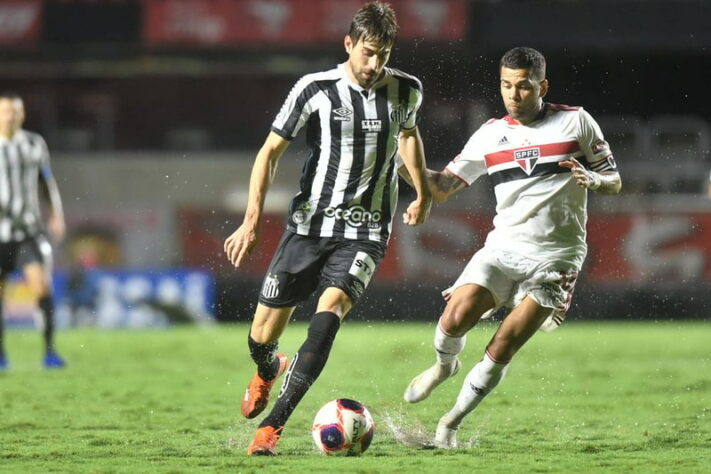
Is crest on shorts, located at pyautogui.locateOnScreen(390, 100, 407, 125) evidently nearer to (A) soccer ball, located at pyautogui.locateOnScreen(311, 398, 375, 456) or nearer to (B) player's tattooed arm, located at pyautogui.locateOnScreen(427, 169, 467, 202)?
(B) player's tattooed arm, located at pyautogui.locateOnScreen(427, 169, 467, 202)

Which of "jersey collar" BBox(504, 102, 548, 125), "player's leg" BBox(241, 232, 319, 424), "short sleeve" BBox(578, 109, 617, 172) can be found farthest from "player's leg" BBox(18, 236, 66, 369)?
"short sleeve" BBox(578, 109, 617, 172)

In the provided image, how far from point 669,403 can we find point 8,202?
18.6 feet

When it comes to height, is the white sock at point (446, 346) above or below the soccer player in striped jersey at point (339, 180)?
below

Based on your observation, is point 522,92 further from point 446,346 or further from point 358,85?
point 446,346

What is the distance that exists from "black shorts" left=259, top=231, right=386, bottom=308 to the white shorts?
0.47 metres

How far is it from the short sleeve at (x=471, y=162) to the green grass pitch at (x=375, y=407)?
51.0 inches

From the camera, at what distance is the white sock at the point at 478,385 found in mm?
5699

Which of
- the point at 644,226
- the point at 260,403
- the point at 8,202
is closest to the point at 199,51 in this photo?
the point at 644,226

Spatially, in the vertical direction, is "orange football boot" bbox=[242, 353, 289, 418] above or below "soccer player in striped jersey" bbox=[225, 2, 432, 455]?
below

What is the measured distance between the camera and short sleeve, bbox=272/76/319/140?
5.64 metres

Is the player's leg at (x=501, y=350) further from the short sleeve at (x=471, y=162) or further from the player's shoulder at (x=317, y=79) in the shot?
the player's shoulder at (x=317, y=79)

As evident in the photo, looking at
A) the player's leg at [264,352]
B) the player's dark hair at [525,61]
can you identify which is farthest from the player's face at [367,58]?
the player's leg at [264,352]

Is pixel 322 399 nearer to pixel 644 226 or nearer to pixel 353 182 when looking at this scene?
pixel 353 182

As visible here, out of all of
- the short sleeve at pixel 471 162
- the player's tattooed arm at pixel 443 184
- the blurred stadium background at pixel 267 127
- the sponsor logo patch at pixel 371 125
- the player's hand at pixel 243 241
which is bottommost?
the blurred stadium background at pixel 267 127
